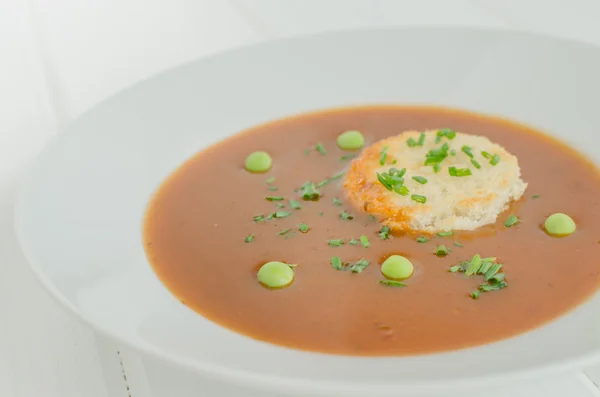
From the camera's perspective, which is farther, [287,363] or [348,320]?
[348,320]

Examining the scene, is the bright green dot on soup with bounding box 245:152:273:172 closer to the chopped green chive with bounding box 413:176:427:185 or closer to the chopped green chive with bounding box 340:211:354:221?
the chopped green chive with bounding box 340:211:354:221

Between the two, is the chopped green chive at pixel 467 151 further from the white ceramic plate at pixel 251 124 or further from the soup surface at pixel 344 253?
the white ceramic plate at pixel 251 124

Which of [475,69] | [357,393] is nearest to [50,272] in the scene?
[357,393]

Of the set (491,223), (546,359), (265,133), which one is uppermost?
(265,133)

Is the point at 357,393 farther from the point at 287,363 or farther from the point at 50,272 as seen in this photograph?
the point at 50,272

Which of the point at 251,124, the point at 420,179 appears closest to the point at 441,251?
the point at 420,179

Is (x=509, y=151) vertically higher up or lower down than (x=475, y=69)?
lower down
